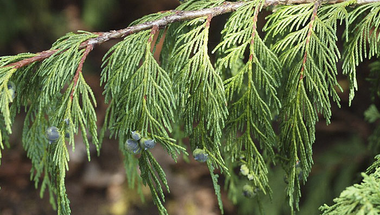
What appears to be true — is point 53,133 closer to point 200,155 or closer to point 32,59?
point 32,59

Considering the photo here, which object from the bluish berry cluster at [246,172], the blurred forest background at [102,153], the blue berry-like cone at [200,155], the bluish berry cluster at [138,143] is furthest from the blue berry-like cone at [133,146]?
the blurred forest background at [102,153]

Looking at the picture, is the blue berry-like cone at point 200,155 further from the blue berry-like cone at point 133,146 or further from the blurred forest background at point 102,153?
the blurred forest background at point 102,153

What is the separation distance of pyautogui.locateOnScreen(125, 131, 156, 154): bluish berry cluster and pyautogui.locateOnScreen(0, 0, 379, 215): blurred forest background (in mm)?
1989

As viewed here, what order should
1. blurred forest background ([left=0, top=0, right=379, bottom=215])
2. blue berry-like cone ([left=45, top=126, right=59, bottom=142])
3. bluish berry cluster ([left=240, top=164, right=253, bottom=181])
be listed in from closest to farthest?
1. blue berry-like cone ([left=45, top=126, right=59, bottom=142])
2. bluish berry cluster ([left=240, top=164, right=253, bottom=181])
3. blurred forest background ([left=0, top=0, right=379, bottom=215])

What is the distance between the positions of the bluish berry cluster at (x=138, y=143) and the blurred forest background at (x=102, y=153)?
199 cm

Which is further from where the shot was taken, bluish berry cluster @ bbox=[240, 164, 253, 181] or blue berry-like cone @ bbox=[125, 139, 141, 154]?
bluish berry cluster @ bbox=[240, 164, 253, 181]

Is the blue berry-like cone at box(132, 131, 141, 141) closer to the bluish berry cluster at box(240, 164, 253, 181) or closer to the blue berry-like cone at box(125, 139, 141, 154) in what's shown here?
the blue berry-like cone at box(125, 139, 141, 154)

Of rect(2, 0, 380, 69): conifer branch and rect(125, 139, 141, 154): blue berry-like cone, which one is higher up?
rect(2, 0, 380, 69): conifer branch

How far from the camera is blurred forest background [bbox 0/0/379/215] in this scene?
3164mm

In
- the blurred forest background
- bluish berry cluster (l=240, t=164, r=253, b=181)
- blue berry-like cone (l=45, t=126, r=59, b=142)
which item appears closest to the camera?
blue berry-like cone (l=45, t=126, r=59, b=142)

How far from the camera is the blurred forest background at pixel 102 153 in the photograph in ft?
10.4

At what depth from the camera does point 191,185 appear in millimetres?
3611

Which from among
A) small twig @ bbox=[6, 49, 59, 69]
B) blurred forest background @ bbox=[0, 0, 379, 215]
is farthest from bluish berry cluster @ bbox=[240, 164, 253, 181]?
blurred forest background @ bbox=[0, 0, 379, 215]

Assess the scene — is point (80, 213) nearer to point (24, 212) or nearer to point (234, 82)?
point (24, 212)
